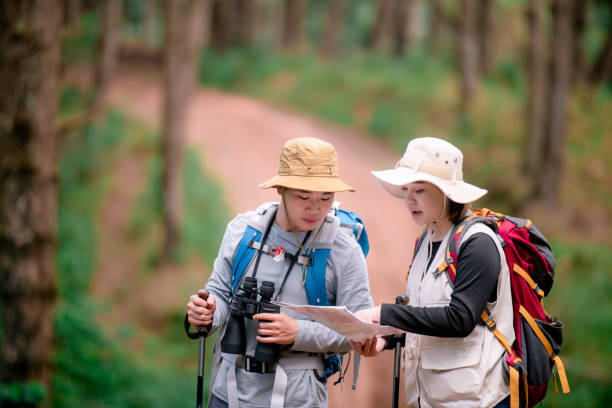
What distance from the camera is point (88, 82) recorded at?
70.0 ft

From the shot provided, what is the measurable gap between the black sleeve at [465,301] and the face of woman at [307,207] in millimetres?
599

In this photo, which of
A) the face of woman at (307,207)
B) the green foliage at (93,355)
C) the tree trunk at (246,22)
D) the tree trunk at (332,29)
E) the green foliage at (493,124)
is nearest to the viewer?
the face of woman at (307,207)

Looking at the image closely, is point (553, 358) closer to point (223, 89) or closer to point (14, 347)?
point (14, 347)

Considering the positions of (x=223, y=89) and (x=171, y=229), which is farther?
(x=223, y=89)

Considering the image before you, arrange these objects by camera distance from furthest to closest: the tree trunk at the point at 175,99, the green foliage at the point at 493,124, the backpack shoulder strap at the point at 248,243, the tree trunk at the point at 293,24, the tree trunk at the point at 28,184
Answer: the tree trunk at the point at 293,24, the tree trunk at the point at 175,99, the green foliage at the point at 493,124, the tree trunk at the point at 28,184, the backpack shoulder strap at the point at 248,243

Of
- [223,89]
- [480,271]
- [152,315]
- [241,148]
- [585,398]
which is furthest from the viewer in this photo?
[223,89]

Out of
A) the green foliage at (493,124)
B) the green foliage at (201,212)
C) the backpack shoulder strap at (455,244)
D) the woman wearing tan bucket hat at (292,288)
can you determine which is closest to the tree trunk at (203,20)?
the green foliage at (493,124)

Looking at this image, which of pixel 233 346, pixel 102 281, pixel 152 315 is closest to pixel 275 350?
pixel 233 346

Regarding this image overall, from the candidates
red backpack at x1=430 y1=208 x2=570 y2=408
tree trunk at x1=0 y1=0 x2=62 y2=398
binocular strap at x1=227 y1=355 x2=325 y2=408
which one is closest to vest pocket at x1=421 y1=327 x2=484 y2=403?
red backpack at x1=430 y1=208 x2=570 y2=408

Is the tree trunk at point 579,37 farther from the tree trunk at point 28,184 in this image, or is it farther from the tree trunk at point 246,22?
the tree trunk at point 28,184

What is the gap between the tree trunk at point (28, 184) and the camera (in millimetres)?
6180

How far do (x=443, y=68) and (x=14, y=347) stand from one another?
58.9ft

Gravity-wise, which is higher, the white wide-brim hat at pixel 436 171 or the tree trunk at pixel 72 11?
the tree trunk at pixel 72 11

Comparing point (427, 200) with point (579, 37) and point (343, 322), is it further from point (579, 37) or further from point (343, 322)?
point (579, 37)
